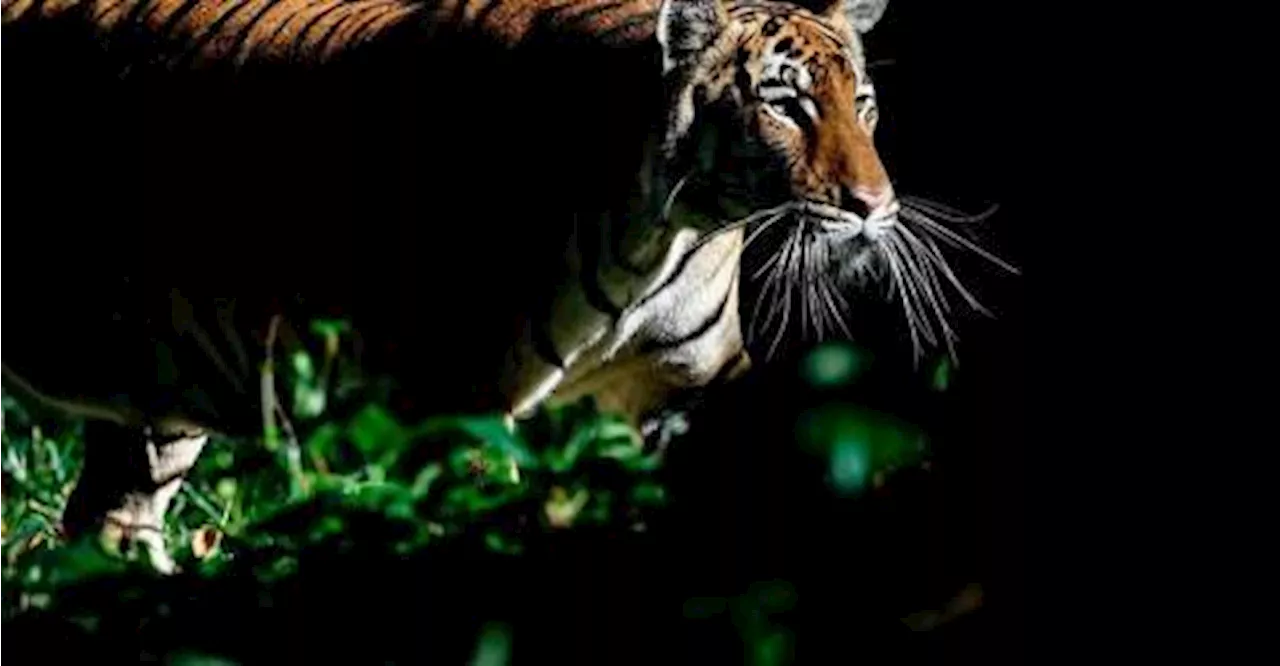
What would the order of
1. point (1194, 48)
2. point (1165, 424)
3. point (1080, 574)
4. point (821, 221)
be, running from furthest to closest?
point (1194, 48) < point (821, 221) < point (1165, 424) < point (1080, 574)

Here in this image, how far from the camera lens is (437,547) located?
3164 millimetres

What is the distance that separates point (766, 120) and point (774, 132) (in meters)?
0.03

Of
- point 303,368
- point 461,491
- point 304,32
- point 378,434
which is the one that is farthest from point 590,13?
A: point 378,434

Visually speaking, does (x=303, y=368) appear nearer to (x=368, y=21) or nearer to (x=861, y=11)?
(x=368, y=21)

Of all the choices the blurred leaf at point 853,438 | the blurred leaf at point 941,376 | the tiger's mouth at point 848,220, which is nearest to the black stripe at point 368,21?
the tiger's mouth at point 848,220

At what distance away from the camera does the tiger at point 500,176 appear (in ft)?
18.0

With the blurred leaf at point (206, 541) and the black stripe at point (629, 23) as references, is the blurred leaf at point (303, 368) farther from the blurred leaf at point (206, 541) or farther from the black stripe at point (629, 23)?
the black stripe at point (629, 23)

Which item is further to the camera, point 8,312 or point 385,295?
point 8,312

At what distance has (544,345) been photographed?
5539mm

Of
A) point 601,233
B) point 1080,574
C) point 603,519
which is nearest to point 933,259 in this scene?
point 601,233

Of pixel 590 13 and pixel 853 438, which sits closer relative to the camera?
pixel 853 438

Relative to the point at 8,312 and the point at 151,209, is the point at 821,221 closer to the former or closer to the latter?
the point at 151,209

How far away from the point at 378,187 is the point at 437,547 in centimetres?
256

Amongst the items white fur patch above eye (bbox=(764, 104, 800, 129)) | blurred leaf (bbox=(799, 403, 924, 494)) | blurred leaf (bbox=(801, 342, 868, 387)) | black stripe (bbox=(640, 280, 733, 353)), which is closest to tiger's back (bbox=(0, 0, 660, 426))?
white fur patch above eye (bbox=(764, 104, 800, 129))
